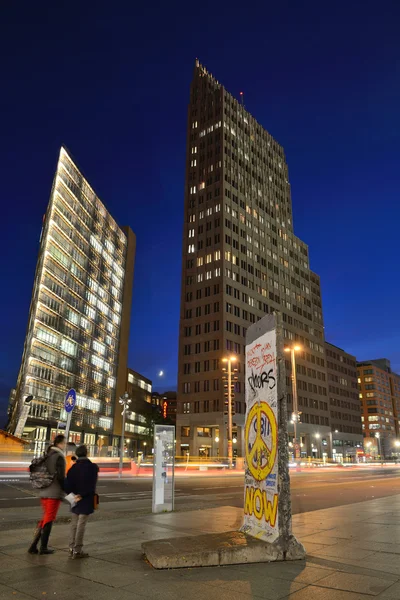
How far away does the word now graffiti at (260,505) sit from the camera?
24.3ft

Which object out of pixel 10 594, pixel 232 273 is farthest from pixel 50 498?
pixel 232 273

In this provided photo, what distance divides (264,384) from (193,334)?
77058mm

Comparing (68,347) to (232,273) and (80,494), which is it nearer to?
(232,273)

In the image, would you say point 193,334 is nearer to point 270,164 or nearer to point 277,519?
point 270,164

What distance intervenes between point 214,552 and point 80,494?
2305 mm

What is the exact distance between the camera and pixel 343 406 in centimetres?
12975

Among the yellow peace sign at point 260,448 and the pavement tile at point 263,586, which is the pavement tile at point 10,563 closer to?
the pavement tile at point 263,586

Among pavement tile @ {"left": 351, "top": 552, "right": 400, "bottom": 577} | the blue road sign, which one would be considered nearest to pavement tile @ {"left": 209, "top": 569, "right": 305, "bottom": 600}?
pavement tile @ {"left": 351, "top": 552, "right": 400, "bottom": 577}

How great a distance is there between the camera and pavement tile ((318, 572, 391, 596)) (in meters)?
5.46

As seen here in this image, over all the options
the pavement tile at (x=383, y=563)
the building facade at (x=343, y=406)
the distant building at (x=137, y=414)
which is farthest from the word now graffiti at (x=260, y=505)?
the distant building at (x=137, y=414)

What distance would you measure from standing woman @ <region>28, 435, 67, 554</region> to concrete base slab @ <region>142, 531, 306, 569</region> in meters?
1.61

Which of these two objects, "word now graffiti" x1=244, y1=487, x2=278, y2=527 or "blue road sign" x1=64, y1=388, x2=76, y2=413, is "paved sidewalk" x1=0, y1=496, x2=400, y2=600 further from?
"blue road sign" x1=64, y1=388, x2=76, y2=413

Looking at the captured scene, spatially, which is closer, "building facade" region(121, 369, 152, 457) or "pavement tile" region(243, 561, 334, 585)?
"pavement tile" region(243, 561, 334, 585)

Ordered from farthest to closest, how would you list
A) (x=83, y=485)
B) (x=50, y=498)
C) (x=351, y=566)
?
(x=50, y=498) → (x=83, y=485) → (x=351, y=566)
